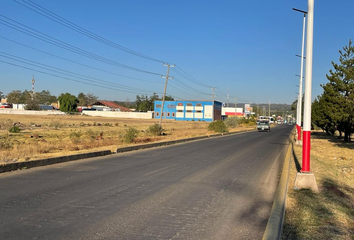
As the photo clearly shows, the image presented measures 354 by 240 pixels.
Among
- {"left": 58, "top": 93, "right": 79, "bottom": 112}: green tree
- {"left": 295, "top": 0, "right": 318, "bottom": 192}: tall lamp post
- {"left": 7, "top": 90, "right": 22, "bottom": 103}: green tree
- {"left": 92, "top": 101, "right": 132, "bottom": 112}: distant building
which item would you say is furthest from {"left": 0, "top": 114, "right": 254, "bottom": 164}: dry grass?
{"left": 7, "top": 90, "right": 22, "bottom": 103}: green tree

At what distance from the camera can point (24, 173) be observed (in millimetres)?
11367

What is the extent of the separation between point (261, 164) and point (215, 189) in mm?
6498

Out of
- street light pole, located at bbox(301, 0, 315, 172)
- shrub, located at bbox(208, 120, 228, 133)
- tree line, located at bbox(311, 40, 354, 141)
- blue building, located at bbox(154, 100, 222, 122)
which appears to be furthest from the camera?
blue building, located at bbox(154, 100, 222, 122)

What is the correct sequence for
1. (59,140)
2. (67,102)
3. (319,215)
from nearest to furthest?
(319,215) < (59,140) < (67,102)

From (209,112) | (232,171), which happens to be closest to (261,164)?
Answer: (232,171)

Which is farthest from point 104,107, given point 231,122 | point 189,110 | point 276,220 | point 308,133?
point 276,220

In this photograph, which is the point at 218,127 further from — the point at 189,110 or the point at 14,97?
the point at 14,97

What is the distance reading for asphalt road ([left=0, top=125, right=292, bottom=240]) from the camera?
18.7ft

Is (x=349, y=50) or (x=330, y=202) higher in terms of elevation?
(x=349, y=50)

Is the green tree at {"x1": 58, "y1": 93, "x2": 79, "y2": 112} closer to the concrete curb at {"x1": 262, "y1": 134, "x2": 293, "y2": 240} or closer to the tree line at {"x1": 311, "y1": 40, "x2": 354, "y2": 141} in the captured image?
the tree line at {"x1": 311, "y1": 40, "x2": 354, "y2": 141}

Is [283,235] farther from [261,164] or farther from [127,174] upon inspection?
[261,164]

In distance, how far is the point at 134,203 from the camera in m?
7.54

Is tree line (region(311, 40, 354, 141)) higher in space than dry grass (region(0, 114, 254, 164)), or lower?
higher

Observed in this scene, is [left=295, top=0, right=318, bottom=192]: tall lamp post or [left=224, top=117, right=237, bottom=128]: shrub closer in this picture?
[left=295, top=0, right=318, bottom=192]: tall lamp post
